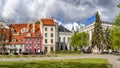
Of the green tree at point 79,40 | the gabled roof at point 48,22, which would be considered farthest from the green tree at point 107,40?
the gabled roof at point 48,22

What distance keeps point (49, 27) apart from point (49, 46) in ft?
25.0

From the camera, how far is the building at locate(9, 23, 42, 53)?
10512 centimetres

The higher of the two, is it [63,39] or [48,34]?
[48,34]

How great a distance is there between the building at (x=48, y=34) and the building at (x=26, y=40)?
2.03 metres

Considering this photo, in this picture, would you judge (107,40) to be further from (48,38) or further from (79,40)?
(48,38)

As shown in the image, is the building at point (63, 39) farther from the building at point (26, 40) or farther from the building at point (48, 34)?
the building at point (26, 40)

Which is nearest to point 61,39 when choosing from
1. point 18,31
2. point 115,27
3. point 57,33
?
point 57,33

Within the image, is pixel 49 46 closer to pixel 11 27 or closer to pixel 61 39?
pixel 61 39

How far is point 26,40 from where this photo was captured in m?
106

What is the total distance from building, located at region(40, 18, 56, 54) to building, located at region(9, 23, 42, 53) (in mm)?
2029

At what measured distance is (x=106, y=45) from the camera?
332 ft

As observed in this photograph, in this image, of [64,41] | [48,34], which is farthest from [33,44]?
[64,41]

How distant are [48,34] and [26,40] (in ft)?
30.0

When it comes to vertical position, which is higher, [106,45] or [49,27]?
[49,27]
